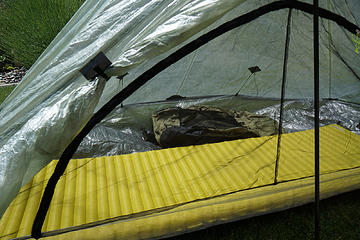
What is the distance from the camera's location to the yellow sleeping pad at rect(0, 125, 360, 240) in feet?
4.10

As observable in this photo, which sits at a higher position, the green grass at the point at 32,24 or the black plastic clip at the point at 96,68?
the green grass at the point at 32,24

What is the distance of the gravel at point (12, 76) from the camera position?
369 centimetres

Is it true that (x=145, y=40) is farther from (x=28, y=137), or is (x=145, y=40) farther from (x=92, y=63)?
(x=28, y=137)

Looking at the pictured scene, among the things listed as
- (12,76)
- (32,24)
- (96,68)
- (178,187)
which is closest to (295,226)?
(178,187)

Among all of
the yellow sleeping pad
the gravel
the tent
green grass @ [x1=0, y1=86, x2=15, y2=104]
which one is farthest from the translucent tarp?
the gravel

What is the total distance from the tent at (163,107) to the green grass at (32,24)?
1.68m

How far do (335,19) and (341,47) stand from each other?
0.32 m

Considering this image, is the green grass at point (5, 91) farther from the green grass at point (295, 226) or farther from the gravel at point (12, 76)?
the green grass at point (295, 226)

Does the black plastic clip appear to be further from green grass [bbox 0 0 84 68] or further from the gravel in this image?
the gravel

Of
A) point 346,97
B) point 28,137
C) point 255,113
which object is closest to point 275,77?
point 255,113

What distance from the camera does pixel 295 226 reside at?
58.6 inches

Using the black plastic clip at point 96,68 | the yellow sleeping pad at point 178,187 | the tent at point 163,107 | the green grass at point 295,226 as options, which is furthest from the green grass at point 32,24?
the green grass at point 295,226

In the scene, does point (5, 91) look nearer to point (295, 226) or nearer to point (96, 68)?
point (96, 68)

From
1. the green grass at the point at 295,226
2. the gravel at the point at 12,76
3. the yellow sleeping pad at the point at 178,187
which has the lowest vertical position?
the green grass at the point at 295,226
